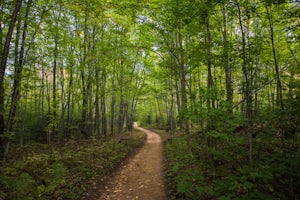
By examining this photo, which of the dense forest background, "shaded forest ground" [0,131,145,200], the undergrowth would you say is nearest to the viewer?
→ the undergrowth

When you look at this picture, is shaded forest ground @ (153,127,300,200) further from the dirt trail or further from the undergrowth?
the dirt trail

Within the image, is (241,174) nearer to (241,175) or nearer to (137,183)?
(241,175)

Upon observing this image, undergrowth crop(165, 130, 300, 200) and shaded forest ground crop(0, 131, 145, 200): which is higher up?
undergrowth crop(165, 130, 300, 200)

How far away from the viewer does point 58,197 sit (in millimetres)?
4668

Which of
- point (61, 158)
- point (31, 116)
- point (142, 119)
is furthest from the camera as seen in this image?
point (142, 119)

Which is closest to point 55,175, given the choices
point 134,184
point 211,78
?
point 134,184

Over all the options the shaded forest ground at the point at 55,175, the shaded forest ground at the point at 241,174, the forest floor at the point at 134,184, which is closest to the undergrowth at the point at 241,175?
the shaded forest ground at the point at 241,174

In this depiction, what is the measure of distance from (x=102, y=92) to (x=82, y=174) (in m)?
6.55

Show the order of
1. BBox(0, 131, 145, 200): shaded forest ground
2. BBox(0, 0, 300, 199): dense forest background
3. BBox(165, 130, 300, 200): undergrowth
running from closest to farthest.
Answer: BBox(165, 130, 300, 200): undergrowth → BBox(0, 0, 300, 199): dense forest background → BBox(0, 131, 145, 200): shaded forest ground

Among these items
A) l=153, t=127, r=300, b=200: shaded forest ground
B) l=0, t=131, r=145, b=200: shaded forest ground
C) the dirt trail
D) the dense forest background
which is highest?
the dense forest background

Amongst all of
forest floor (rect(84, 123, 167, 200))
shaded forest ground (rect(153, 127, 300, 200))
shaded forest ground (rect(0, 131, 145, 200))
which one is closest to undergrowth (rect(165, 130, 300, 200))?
shaded forest ground (rect(153, 127, 300, 200))

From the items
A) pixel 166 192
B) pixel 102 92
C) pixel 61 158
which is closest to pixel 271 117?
pixel 166 192

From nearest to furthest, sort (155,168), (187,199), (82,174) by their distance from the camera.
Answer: (187,199), (82,174), (155,168)

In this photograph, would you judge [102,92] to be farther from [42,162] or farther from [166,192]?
[166,192]
